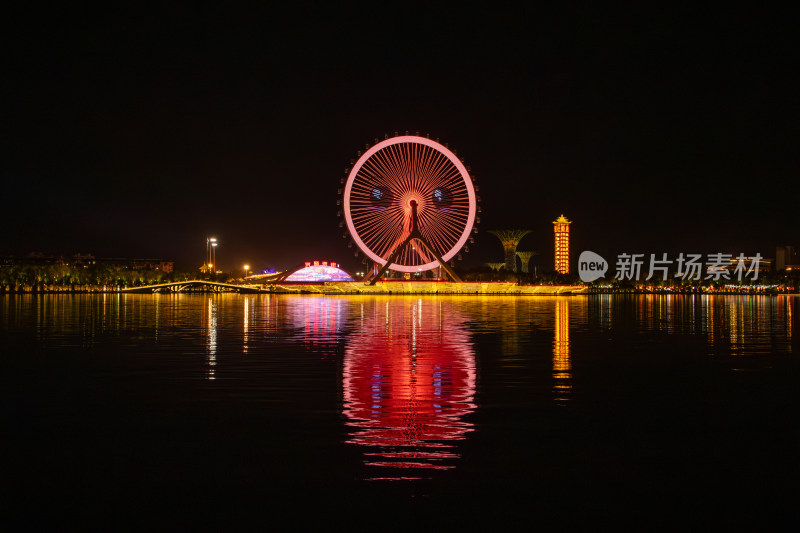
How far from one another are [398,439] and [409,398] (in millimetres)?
3482

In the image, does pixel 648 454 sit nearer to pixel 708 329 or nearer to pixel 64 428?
pixel 64 428

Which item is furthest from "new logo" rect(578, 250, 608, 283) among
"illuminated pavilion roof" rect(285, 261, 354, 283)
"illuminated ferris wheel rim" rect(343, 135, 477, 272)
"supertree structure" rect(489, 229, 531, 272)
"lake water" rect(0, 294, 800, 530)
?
"lake water" rect(0, 294, 800, 530)

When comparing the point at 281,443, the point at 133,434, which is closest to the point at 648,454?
the point at 281,443

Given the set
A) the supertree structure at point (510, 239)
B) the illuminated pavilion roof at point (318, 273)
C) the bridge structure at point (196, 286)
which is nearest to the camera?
the bridge structure at point (196, 286)

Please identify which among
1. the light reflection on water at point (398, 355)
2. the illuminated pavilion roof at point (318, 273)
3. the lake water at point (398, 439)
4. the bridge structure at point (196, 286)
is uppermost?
the illuminated pavilion roof at point (318, 273)

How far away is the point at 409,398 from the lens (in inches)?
558

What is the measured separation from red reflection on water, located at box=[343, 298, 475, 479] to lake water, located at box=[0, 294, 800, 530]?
60mm

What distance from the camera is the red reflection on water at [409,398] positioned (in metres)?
10.0

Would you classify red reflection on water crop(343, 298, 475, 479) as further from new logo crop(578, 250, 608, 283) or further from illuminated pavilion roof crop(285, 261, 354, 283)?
new logo crop(578, 250, 608, 283)

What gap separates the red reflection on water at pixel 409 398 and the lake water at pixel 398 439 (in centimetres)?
6

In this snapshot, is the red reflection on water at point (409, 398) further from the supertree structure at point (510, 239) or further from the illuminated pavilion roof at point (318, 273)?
the supertree structure at point (510, 239)

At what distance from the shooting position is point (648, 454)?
33.3 ft

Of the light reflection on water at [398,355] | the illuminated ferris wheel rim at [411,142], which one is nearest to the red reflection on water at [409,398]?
the light reflection on water at [398,355]

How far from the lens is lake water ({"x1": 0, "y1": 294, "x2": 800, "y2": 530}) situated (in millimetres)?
7918
